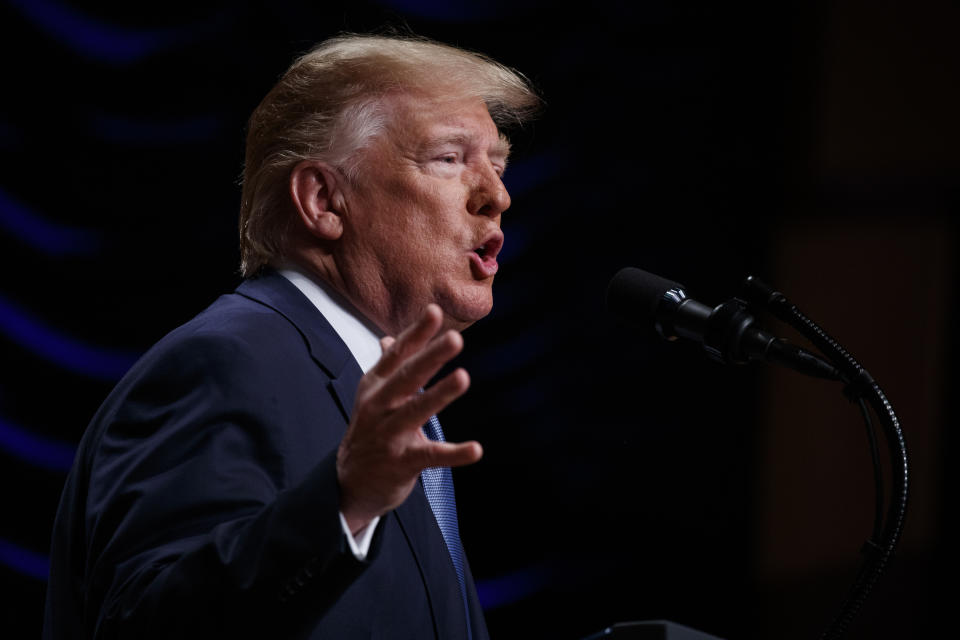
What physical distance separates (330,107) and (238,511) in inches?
32.2

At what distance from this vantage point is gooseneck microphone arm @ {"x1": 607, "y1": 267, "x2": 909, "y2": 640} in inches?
44.1

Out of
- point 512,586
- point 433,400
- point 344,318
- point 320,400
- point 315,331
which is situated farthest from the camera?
point 512,586

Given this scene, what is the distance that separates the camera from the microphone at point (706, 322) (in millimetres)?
1168

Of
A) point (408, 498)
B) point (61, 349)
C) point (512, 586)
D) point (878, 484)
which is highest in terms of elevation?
point (878, 484)

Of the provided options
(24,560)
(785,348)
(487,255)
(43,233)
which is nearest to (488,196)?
(487,255)

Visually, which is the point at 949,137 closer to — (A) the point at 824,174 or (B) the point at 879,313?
(A) the point at 824,174

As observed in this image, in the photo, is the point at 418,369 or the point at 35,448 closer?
the point at 418,369

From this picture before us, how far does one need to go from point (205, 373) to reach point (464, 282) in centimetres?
52

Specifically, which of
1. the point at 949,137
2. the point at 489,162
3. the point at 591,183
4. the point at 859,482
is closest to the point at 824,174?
the point at 949,137

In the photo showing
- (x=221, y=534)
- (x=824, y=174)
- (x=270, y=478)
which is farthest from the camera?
(x=824, y=174)

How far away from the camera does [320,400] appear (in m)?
1.31

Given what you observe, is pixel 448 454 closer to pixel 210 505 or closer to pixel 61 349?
pixel 210 505

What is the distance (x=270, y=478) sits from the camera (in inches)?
45.6

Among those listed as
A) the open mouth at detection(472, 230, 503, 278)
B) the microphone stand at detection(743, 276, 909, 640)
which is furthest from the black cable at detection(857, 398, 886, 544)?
the open mouth at detection(472, 230, 503, 278)
